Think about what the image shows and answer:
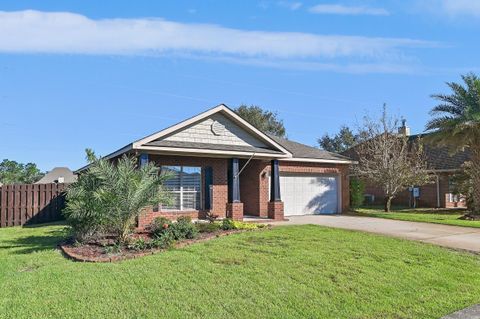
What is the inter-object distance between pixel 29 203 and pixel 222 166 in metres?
8.97

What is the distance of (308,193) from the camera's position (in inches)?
878

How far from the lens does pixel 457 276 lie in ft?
27.5

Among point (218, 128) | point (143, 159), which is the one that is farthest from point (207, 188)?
point (143, 159)

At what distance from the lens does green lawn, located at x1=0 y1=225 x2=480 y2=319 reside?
641 cm

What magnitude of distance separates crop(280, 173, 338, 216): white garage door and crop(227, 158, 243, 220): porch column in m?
4.03

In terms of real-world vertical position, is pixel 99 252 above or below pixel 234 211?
below

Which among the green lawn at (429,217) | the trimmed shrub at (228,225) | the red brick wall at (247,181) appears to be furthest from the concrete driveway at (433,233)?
the red brick wall at (247,181)

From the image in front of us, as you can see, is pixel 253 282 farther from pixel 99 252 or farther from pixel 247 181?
pixel 247 181

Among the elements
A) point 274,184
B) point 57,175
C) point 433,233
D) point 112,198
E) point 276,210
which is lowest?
point 433,233

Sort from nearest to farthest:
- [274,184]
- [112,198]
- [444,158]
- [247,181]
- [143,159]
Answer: [112,198] < [143,159] < [274,184] < [247,181] < [444,158]

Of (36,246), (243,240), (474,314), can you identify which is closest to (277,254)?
(243,240)

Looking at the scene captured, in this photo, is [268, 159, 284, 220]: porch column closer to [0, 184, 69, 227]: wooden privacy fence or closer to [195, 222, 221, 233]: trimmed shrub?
[195, 222, 221, 233]: trimmed shrub

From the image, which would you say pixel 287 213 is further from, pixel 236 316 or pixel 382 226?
pixel 236 316

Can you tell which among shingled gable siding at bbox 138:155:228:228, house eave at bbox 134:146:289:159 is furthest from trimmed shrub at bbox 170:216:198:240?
shingled gable siding at bbox 138:155:228:228
